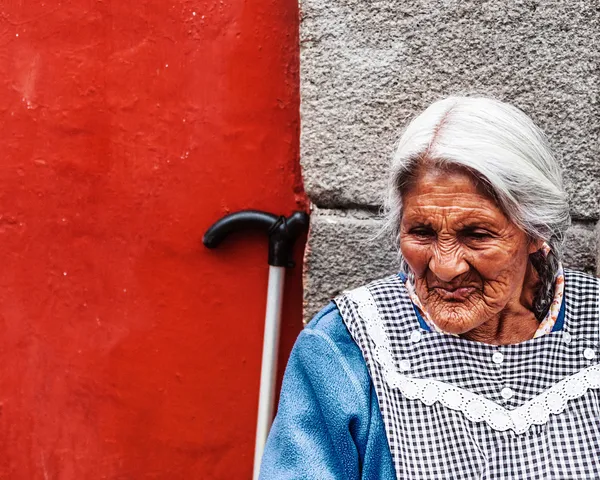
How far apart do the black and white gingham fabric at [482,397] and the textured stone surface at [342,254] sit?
349 mm

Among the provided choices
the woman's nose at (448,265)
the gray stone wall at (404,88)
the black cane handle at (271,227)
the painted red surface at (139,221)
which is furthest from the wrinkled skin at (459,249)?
the painted red surface at (139,221)

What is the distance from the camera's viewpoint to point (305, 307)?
233 cm

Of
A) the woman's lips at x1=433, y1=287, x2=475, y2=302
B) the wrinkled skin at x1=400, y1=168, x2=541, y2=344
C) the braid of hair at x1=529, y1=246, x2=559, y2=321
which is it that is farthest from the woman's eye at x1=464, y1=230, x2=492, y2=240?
the braid of hair at x1=529, y1=246, x2=559, y2=321

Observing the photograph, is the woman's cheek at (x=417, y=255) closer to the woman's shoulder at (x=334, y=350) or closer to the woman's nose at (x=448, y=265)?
the woman's nose at (x=448, y=265)

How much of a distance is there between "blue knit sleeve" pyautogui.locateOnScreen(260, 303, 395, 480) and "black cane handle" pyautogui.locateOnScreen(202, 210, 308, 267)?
18.1 inches

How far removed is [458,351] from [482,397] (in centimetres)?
12

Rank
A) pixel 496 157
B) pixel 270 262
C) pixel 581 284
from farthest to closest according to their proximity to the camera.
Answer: pixel 270 262 → pixel 581 284 → pixel 496 157

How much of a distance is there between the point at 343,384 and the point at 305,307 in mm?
494

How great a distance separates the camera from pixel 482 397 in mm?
1846

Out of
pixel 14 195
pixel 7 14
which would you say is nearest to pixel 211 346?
pixel 14 195

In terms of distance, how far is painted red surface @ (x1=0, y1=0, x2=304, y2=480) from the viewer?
2322mm

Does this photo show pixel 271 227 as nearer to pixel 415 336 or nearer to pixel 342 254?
pixel 342 254

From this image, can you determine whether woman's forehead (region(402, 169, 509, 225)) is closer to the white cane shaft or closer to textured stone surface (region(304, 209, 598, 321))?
textured stone surface (region(304, 209, 598, 321))

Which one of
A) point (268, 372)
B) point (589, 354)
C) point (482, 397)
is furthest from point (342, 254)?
point (589, 354)
